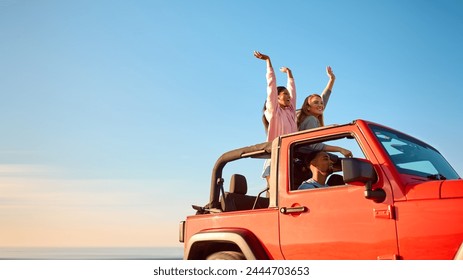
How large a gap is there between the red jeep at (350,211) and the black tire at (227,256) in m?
0.01

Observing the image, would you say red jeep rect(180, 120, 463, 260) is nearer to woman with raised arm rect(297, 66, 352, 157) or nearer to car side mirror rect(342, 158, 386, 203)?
car side mirror rect(342, 158, 386, 203)

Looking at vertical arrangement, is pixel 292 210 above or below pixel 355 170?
below

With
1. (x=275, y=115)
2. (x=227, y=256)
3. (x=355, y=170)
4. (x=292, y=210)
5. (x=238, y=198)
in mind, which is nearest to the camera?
(x=355, y=170)

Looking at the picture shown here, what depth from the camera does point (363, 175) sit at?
11.7 feet

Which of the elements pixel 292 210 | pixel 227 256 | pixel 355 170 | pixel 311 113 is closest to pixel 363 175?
pixel 355 170

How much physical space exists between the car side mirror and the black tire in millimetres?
1466

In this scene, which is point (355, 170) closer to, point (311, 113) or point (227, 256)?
point (227, 256)

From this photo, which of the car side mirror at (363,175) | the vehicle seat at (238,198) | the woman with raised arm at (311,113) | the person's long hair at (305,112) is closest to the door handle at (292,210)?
the car side mirror at (363,175)

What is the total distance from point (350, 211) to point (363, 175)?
0.41 meters

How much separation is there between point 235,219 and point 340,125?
1416 mm

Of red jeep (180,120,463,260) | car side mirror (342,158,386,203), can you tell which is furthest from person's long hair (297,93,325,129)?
car side mirror (342,158,386,203)

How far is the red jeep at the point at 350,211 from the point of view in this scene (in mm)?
3451
